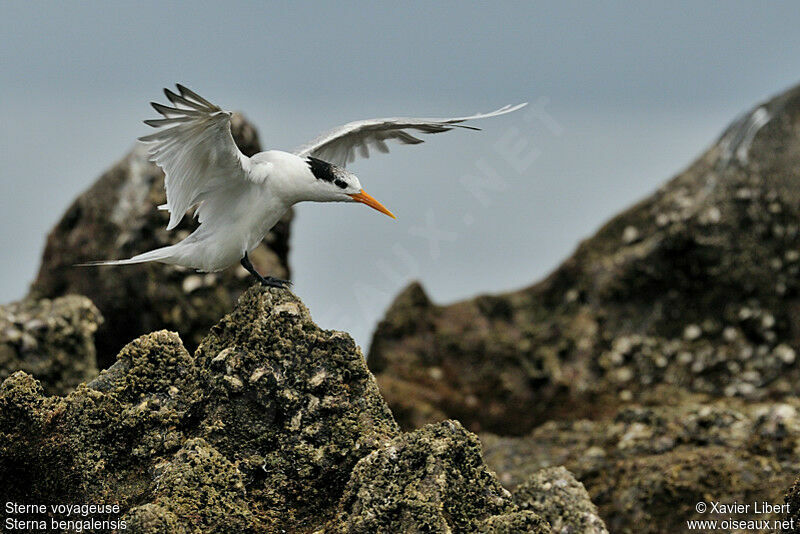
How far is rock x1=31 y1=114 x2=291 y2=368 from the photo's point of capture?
64.1 ft

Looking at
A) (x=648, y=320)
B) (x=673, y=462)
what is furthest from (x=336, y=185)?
(x=648, y=320)

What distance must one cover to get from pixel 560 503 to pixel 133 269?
1211cm

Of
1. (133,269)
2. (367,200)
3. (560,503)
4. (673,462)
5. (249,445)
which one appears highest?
(133,269)

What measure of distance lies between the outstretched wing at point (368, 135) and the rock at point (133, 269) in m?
8.42

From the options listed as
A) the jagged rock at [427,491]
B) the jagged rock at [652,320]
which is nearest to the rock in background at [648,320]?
the jagged rock at [652,320]

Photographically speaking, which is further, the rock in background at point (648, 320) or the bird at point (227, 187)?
the rock in background at point (648, 320)

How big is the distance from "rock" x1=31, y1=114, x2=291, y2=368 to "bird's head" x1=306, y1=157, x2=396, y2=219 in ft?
32.5

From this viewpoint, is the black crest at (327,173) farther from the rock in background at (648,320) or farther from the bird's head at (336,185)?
the rock in background at (648,320)

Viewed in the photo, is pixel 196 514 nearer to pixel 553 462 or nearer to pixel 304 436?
pixel 304 436

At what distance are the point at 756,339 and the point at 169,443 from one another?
15.2m

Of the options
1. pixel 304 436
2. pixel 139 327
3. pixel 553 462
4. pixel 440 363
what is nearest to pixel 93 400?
pixel 304 436

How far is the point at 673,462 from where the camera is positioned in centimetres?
1280

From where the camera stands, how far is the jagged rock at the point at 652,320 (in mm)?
20984

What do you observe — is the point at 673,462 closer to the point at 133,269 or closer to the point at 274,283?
the point at 274,283
